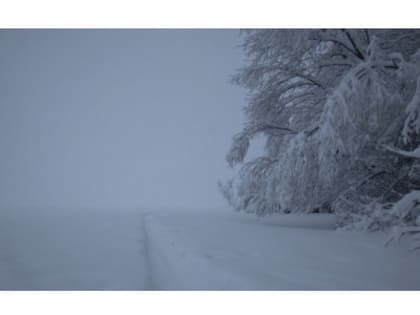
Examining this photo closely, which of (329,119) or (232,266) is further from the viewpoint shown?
(329,119)

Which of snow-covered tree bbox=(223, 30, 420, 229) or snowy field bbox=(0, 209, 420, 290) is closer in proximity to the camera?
snowy field bbox=(0, 209, 420, 290)

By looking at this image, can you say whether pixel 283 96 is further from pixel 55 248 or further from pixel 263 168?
pixel 55 248

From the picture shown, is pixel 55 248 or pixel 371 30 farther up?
pixel 371 30

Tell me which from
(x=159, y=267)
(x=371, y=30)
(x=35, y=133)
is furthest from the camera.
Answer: (x=35, y=133)

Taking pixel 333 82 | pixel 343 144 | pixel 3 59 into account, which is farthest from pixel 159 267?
pixel 3 59

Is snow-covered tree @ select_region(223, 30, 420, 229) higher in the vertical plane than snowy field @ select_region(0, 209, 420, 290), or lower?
higher

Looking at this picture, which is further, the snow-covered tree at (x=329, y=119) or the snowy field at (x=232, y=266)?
the snow-covered tree at (x=329, y=119)

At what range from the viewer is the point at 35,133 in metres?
→ 10.9

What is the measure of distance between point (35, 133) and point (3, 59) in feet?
20.5

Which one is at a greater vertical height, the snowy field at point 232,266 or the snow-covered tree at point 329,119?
the snow-covered tree at point 329,119

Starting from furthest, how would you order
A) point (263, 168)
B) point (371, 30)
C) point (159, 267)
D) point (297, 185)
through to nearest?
point (263, 168)
point (371, 30)
point (297, 185)
point (159, 267)

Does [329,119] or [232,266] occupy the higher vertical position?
[329,119]

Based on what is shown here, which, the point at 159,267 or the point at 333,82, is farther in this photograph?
the point at 333,82
